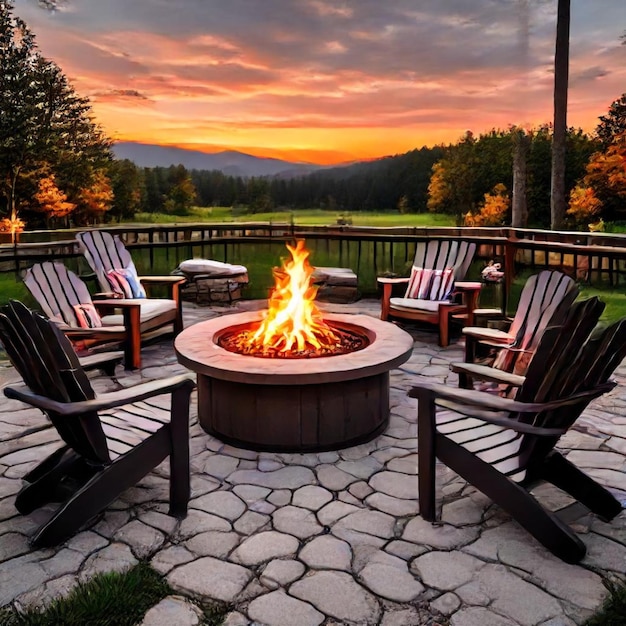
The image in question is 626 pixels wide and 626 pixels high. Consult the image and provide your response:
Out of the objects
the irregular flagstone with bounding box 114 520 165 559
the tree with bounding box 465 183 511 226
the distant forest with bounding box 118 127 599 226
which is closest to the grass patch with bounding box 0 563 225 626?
the irregular flagstone with bounding box 114 520 165 559

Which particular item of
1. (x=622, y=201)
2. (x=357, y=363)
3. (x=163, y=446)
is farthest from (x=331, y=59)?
(x=163, y=446)

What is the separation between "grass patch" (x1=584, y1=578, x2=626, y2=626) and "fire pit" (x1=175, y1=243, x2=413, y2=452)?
1.42 m

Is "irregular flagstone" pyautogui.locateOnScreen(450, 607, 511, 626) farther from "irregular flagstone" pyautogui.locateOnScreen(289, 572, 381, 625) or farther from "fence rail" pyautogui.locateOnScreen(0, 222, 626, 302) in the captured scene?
"fence rail" pyautogui.locateOnScreen(0, 222, 626, 302)

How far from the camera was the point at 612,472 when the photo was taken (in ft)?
9.29

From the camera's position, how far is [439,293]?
567cm

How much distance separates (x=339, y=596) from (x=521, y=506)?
2.47 feet

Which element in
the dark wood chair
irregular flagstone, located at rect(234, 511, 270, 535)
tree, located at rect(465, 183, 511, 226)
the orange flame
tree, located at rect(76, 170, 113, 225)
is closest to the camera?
irregular flagstone, located at rect(234, 511, 270, 535)

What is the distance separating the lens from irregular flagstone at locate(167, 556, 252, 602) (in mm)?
1956

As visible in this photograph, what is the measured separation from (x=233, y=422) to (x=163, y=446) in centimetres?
72

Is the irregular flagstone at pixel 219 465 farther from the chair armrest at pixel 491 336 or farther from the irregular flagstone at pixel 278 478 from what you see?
the chair armrest at pixel 491 336

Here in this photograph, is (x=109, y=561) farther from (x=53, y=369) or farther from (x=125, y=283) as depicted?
(x=125, y=283)

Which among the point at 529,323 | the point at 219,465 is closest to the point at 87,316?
the point at 219,465

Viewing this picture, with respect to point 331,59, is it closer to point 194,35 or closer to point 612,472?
point 194,35

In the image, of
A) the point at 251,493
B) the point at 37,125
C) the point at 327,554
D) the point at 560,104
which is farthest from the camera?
the point at 37,125
